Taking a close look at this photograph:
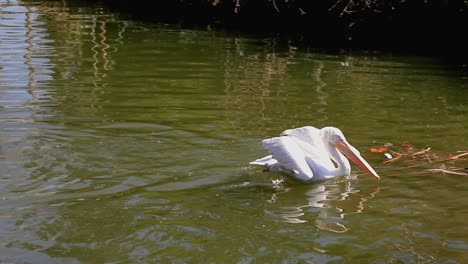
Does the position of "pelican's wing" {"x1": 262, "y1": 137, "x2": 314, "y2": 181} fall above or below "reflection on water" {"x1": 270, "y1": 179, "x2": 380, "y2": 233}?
above

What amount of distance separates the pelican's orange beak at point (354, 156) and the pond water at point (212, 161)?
0.14 metres

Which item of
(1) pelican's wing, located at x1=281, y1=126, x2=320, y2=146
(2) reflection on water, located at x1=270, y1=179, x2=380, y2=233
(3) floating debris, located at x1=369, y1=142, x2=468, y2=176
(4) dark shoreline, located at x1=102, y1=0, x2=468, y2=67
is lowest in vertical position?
(2) reflection on water, located at x1=270, y1=179, x2=380, y2=233

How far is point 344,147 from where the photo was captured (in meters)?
7.53

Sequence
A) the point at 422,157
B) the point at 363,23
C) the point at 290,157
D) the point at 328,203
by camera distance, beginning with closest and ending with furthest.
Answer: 1. the point at 328,203
2. the point at 290,157
3. the point at 422,157
4. the point at 363,23

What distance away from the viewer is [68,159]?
24.5 feet

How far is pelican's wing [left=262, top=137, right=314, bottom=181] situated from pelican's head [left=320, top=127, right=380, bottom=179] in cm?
53

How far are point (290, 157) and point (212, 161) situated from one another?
0.91 m

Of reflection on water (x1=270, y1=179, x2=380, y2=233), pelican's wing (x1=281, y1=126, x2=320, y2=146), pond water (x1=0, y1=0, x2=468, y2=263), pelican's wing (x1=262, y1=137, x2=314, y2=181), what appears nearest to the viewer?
pond water (x1=0, y1=0, x2=468, y2=263)

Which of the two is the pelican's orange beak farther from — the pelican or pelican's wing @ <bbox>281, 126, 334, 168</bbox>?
pelican's wing @ <bbox>281, 126, 334, 168</bbox>

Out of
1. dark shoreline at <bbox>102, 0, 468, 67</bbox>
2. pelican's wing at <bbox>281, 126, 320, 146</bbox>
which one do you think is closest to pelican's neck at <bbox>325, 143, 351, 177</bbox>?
pelican's wing at <bbox>281, 126, 320, 146</bbox>

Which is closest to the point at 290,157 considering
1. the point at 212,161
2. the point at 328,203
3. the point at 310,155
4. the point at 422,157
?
the point at 310,155

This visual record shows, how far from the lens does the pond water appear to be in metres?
5.75

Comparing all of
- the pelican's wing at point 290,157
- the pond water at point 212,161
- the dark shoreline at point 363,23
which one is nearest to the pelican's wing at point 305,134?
the pelican's wing at point 290,157

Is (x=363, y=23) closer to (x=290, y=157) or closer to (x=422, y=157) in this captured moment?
(x=422, y=157)
